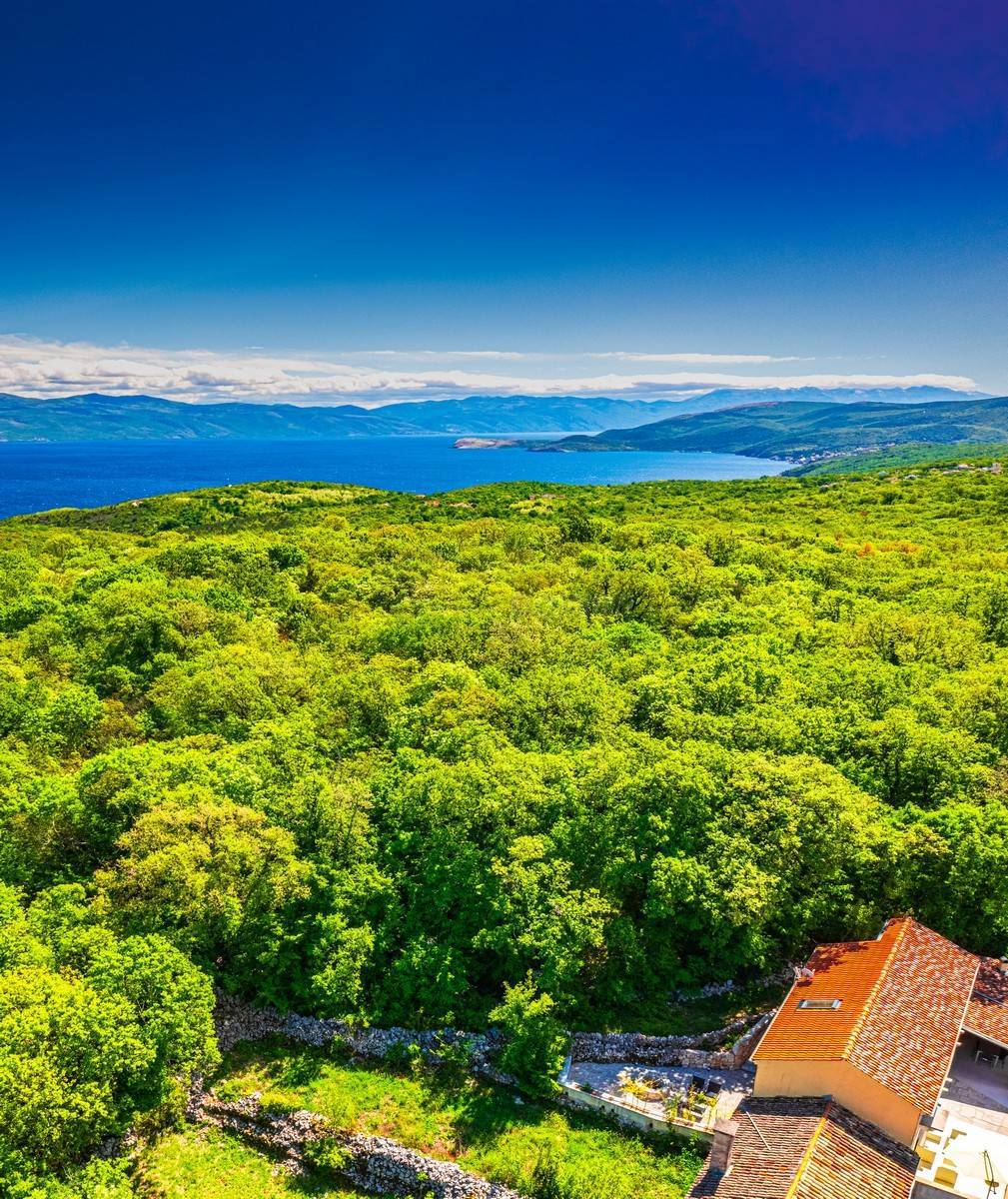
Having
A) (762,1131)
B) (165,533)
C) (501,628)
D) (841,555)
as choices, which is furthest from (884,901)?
(165,533)

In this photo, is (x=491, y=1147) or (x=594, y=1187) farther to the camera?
(x=491, y=1147)

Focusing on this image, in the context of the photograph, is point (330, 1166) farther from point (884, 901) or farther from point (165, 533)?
point (165, 533)

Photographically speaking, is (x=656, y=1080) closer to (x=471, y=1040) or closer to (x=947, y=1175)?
(x=471, y=1040)

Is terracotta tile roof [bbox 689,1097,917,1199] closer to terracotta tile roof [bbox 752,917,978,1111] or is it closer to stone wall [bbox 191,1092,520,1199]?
terracotta tile roof [bbox 752,917,978,1111]

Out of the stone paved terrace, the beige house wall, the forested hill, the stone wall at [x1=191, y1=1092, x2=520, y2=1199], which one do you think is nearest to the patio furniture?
the beige house wall

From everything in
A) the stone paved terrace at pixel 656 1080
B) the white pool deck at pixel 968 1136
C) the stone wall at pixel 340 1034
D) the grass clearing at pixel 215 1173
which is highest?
the white pool deck at pixel 968 1136

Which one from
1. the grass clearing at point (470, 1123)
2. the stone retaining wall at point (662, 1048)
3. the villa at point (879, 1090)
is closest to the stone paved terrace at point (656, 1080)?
the stone retaining wall at point (662, 1048)

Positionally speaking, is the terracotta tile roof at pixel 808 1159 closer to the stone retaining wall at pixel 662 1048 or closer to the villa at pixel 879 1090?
the villa at pixel 879 1090

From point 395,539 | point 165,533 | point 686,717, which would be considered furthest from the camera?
point 165,533
